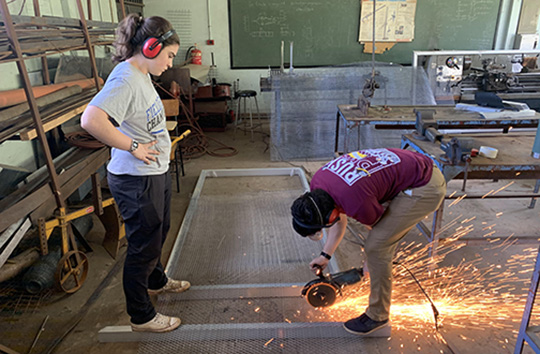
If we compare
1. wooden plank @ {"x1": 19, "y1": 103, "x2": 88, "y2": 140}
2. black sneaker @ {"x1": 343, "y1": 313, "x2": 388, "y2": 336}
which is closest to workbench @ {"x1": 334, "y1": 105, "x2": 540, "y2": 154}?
black sneaker @ {"x1": 343, "y1": 313, "x2": 388, "y2": 336}

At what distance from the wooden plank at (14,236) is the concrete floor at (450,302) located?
480 millimetres

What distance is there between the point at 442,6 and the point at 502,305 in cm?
610

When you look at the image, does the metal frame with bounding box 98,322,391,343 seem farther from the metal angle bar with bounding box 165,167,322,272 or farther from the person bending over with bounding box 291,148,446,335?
the metal angle bar with bounding box 165,167,322,272

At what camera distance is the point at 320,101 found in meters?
5.14

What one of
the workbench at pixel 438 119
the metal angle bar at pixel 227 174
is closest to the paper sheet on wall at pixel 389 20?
the workbench at pixel 438 119

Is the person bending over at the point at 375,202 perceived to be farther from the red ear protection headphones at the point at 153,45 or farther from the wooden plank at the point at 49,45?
the wooden plank at the point at 49,45

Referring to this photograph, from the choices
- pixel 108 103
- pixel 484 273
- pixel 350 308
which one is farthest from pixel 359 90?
pixel 108 103

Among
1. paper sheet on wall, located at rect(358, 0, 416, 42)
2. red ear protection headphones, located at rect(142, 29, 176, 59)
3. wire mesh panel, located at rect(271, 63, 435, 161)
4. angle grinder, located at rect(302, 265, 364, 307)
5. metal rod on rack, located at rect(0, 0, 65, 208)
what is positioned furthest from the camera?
paper sheet on wall, located at rect(358, 0, 416, 42)

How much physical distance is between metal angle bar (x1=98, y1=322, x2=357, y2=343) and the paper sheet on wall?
612 centimetres

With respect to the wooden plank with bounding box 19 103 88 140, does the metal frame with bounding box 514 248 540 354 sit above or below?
below

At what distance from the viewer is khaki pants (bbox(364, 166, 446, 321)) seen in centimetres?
181

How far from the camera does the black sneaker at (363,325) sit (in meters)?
2.05

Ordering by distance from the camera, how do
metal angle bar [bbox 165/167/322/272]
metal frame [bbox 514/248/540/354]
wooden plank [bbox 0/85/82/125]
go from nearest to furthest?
metal frame [bbox 514/248/540/354], wooden plank [bbox 0/85/82/125], metal angle bar [bbox 165/167/322/272]

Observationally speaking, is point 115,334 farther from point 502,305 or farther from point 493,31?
point 493,31
